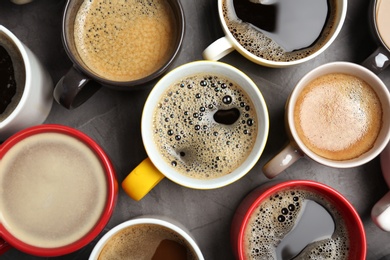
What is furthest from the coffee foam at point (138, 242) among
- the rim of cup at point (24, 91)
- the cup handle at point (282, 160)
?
the rim of cup at point (24, 91)

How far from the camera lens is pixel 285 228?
1.45m

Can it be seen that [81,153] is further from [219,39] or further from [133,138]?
[219,39]

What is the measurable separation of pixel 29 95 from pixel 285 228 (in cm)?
70

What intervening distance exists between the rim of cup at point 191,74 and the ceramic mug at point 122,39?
5cm

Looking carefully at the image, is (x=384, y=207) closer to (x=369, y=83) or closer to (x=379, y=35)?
(x=369, y=83)

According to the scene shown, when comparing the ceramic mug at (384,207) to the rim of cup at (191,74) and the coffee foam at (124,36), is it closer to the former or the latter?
the rim of cup at (191,74)

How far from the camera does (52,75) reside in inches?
58.7

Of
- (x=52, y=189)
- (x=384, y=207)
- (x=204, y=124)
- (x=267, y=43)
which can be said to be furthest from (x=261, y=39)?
(x=52, y=189)

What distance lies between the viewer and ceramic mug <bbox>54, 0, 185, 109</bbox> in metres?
1.42

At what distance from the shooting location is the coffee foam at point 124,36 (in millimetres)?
1431

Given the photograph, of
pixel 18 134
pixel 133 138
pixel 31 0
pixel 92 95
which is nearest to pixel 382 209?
pixel 133 138

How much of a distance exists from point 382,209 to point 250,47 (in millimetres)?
512

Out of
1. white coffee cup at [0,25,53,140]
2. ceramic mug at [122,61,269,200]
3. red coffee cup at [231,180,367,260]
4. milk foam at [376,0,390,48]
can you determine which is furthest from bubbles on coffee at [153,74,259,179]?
milk foam at [376,0,390,48]

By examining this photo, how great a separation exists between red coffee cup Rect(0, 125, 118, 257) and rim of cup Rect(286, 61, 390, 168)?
1.47 feet
